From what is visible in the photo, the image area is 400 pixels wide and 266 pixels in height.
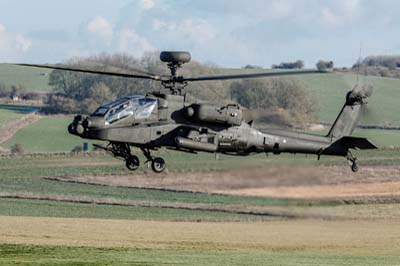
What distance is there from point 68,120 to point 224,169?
5408cm

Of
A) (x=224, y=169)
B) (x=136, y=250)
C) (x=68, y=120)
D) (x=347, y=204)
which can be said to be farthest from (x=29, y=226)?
(x=68, y=120)

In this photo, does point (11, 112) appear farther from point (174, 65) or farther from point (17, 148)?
point (174, 65)

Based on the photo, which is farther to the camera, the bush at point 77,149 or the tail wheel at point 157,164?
the bush at point 77,149

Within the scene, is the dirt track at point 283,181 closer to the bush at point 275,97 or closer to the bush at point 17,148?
the bush at point 275,97

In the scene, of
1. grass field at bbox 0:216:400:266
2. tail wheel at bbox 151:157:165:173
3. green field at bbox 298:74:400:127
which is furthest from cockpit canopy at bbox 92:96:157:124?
green field at bbox 298:74:400:127

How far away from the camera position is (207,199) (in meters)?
75.4

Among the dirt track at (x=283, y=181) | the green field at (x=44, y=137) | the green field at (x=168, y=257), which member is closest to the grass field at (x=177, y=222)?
the green field at (x=168, y=257)

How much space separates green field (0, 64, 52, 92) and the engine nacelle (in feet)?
274

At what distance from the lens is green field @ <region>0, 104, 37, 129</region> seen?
9597 centimetres

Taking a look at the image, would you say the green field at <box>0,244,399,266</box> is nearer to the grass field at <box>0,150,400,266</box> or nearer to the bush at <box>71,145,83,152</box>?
the grass field at <box>0,150,400,266</box>

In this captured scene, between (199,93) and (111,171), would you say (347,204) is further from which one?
(111,171)

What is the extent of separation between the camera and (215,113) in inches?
1618

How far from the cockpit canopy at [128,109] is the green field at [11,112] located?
55.8 meters

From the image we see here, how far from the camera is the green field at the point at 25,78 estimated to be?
129000 mm
